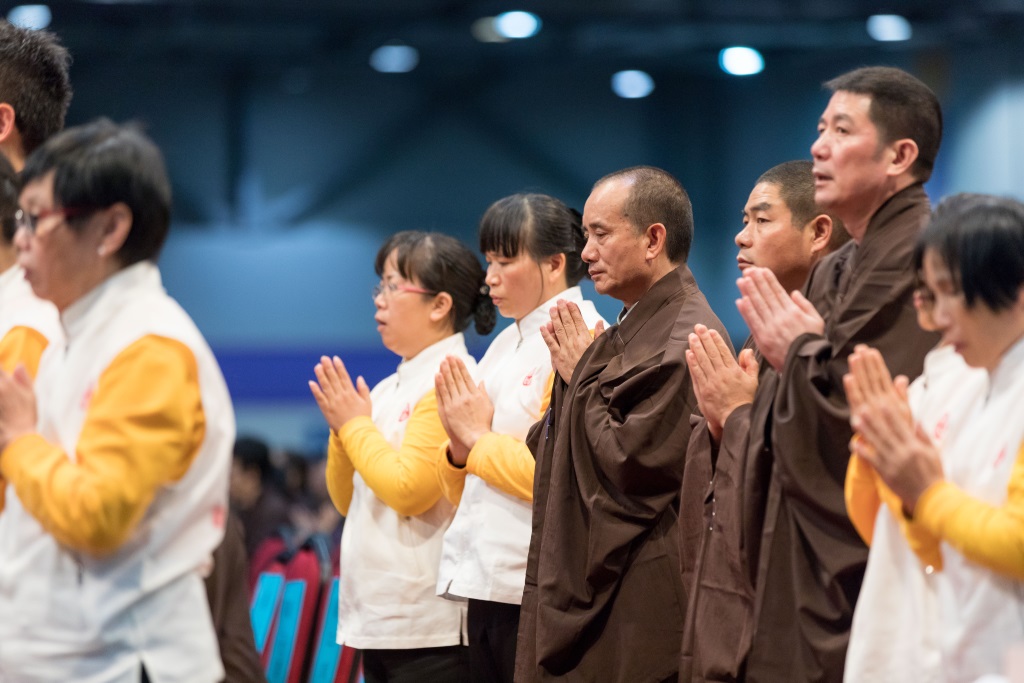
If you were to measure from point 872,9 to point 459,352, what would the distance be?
642cm

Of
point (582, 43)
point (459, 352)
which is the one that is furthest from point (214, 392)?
point (582, 43)

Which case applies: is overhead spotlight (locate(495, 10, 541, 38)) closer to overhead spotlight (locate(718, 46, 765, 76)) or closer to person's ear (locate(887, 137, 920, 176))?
overhead spotlight (locate(718, 46, 765, 76))

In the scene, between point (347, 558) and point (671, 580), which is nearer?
point (671, 580)

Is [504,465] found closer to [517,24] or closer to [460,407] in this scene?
[460,407]

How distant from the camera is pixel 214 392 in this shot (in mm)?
2102

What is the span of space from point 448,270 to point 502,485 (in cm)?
79

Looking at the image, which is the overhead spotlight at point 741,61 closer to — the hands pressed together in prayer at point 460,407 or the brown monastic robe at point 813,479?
the hands pressed together in prayer at point 460,407

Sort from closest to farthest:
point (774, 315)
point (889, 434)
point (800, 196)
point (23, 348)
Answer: point (889, 434)
point (23, 348)
point (774, 315)
point (800, 196)

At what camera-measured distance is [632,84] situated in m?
11.6

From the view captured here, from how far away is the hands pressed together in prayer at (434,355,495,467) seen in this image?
350 centimetres

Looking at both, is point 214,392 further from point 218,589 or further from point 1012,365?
point 1012,365

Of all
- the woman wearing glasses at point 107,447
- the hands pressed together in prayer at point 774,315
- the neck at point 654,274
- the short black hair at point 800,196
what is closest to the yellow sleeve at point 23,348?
the woman wearing glasses at point 107,447

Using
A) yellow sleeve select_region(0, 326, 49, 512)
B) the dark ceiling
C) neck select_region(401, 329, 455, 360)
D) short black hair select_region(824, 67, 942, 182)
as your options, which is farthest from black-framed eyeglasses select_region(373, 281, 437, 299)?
the dark ceiling

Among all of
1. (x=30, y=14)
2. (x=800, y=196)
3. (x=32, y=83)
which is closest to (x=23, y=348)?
(x=32, y=83)
